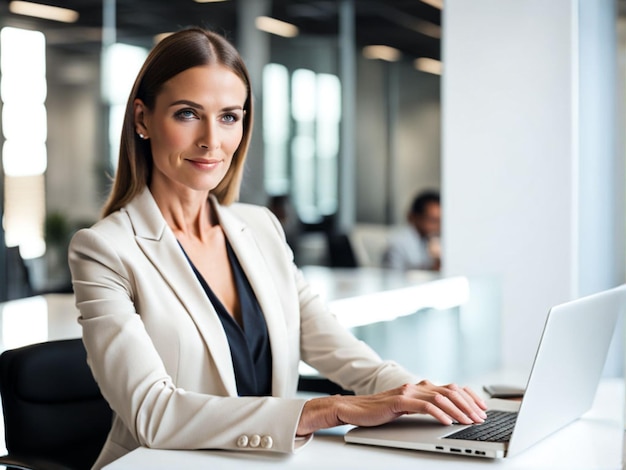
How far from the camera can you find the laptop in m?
1.54

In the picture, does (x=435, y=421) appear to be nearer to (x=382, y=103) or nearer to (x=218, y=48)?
(x=218, y=48)

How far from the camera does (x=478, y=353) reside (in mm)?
4172

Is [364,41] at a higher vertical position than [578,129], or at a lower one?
higher

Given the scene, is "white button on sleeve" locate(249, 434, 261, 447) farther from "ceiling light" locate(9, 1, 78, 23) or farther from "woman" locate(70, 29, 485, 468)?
"ceiling light" locate(9, 1, 78, 23)

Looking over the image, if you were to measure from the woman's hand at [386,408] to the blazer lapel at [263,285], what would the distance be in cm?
40

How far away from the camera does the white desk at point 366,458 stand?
154 cm


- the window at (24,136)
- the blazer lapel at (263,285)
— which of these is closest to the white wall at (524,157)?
the blazer lapel at (263,285)

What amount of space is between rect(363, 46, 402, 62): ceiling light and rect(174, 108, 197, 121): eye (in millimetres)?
9043

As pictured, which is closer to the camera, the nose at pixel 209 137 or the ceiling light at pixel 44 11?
the nose at pixel 209 137

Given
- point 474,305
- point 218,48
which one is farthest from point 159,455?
point 474,305

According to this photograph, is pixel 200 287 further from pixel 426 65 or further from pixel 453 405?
pixel 426 65

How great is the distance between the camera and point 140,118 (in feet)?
6.65

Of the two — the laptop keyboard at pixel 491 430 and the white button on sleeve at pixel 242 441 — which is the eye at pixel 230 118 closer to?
the white button on sleeve at pixel 242 441

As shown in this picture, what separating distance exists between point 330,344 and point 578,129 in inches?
91.8
